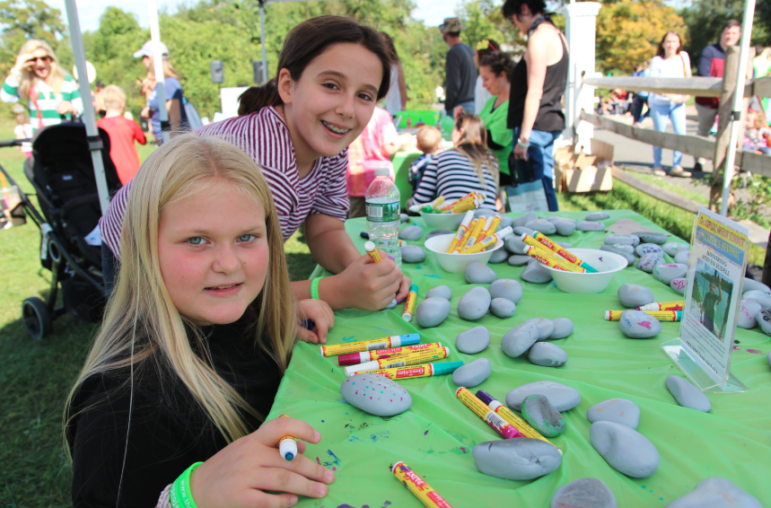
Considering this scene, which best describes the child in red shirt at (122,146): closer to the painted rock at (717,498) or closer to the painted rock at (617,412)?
the painted rock at (617,412)

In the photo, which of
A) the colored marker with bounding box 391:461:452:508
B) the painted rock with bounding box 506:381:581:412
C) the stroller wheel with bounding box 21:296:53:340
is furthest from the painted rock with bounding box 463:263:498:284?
the stroller wheel with bounding box 21:296:53:340

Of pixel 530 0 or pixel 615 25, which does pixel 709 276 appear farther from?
pixel 615 25

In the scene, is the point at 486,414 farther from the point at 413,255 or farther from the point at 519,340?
the point at 413,255

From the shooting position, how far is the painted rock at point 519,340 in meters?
1.06

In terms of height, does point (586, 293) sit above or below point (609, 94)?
below

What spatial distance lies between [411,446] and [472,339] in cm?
36

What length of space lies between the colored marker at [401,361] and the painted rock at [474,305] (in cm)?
20

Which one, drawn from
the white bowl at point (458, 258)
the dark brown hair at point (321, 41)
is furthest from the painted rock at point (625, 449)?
the dark brown hair at point (321, 41)

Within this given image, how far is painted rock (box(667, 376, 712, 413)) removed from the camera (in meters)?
0.87

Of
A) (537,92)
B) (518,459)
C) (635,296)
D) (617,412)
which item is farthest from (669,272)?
(537,92)

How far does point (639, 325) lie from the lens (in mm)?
1133

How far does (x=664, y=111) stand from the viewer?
6.70m

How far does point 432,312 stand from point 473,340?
0.16 meters

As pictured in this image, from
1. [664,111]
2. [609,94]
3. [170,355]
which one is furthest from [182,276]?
[609,94]
